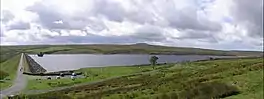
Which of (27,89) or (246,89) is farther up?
(246,89)

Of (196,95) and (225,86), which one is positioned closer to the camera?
(196,95)

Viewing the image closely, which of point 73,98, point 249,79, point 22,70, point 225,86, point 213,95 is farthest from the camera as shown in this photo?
point 22,70

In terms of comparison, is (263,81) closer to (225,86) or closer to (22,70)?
(225,86)

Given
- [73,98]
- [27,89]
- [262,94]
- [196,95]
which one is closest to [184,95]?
[196,95]

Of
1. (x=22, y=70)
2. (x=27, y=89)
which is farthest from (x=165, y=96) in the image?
(x=22, y=70)

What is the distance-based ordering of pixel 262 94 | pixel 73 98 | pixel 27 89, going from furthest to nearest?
1. pixel 27 89
2. pixel 73 98
3. pixel 262 94

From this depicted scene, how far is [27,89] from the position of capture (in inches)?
3361

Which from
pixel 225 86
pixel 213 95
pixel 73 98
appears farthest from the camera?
pixel 73 98

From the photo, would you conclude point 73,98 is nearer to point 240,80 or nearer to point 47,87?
point 240,80

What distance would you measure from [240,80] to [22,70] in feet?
364

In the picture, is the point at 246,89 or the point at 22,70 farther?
the point at 22,70

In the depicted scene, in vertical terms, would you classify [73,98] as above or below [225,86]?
below

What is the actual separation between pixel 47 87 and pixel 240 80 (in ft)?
184

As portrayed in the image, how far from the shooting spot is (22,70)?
141 metres
